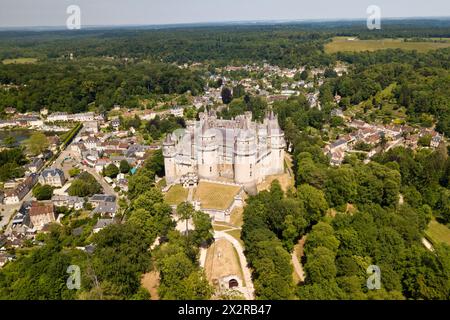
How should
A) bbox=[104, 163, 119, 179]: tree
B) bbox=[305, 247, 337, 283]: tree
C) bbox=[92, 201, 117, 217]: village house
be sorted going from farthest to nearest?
bbox=[104, 163, 119, 179]: tree, bbox=[92, 201, 117, 217]: village house, bbox=[305, 247, 337, 283]: tree

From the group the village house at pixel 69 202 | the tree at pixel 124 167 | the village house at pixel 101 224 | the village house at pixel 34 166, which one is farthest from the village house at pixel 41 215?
the village house at pixel 34 166

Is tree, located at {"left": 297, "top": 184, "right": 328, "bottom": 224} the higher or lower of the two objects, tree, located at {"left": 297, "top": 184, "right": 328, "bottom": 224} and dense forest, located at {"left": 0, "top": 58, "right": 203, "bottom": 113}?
the lower

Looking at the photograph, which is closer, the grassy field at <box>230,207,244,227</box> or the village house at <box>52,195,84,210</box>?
the grassy field at <box>230,207,244,227</box>

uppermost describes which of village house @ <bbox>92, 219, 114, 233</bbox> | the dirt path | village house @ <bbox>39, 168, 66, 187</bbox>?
village house @ <bbox>39, 168, 66, 187</bbox>

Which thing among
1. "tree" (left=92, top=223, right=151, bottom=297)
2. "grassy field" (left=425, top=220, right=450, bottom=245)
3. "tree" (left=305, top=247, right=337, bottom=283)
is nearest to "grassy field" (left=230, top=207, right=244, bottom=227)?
"tree" (left=92, top=223, right=151, bottom=297)

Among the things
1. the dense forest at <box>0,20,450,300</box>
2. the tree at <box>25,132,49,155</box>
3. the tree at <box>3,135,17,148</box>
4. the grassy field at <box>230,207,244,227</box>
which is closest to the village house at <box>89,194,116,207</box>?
the dense forest at <box>0,20,450,300</box>

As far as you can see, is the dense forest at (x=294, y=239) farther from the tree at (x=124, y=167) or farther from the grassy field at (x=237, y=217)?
the tree at (x=124, y=167)

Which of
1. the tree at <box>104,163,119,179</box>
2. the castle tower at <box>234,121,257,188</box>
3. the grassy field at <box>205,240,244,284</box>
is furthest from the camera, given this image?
the tree at <box>104,163,119,179</box>

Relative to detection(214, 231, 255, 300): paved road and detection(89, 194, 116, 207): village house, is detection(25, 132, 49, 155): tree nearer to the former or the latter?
detection(89, 194, 116, 207): village house
